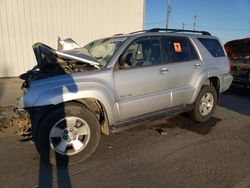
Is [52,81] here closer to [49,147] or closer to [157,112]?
[49,147]

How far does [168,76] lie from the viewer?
14.4 ft

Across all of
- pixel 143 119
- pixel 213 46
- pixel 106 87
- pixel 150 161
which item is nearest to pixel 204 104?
pixel 213 46

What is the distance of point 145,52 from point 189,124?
1.99 m

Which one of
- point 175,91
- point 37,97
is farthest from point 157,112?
point 37,97

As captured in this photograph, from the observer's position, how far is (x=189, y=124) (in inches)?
206

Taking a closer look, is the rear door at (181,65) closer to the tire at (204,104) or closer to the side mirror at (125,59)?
the tire at (204,104)

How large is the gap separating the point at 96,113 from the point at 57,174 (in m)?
1.11

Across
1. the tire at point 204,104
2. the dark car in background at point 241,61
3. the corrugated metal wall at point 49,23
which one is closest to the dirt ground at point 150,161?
the tire at point 204,104

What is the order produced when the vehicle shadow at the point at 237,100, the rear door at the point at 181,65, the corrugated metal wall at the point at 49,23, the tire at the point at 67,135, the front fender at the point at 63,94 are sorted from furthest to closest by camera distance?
the corrugated metal wall at the point at 49,23 → the vehicle shadow at the point at 237,100 → the rear door at the point at 181,65 → the tire at the point at 67,135 → the front fender at the point at 63,94

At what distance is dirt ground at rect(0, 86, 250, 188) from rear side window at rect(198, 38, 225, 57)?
1702 millimetres

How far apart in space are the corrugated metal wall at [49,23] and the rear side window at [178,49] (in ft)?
26.5

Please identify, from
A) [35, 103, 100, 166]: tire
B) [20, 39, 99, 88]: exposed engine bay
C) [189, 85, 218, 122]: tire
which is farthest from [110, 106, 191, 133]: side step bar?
[20, 39, 99, 88]: exposed engine bay

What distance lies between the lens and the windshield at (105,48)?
391 cm

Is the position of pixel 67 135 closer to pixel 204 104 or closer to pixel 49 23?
pixel 204 104
